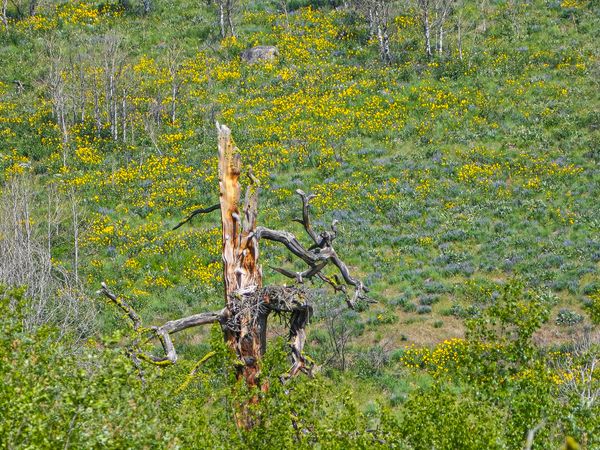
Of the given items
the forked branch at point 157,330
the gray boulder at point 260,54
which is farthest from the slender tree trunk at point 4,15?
the forked branch at point 157,330

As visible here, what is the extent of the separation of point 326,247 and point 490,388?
376 centimetres

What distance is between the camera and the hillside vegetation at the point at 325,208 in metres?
A: 8.89

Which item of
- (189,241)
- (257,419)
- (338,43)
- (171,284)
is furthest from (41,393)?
(338,43)

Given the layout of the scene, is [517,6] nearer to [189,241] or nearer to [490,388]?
[189,241]

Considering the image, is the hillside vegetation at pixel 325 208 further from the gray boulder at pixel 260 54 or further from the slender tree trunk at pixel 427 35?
the gray boulder at pixel 260 54

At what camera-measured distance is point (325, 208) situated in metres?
29.4

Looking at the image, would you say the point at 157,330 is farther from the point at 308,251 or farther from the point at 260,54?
the point at 260,54

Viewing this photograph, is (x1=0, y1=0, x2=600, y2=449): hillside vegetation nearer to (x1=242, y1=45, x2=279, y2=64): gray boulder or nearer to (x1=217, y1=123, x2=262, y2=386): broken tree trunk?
(x1=242, y1=45, x2=279, y2=64): gray boulder

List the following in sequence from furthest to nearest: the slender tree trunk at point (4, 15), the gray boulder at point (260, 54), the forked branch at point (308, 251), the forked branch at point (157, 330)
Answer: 1. the slender tree trunk at point (4, 15)
2. the gray boulder at point (260, 54)
3. the forked branch at point (308, 251)
4. the forked branch at point (157, 330)

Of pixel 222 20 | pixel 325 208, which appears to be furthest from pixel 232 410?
pixel 222 20

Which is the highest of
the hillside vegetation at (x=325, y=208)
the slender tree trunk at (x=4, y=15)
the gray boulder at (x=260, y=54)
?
the slender tree trunk at (x=4, y=15)

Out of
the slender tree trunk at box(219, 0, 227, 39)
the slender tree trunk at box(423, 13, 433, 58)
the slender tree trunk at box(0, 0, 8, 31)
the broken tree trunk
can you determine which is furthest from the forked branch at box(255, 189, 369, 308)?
the slender tree trunk at box(0, 0, 8, 31)

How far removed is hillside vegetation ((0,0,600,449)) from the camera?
889 cm

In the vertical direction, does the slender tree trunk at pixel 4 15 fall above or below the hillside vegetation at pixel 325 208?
above
